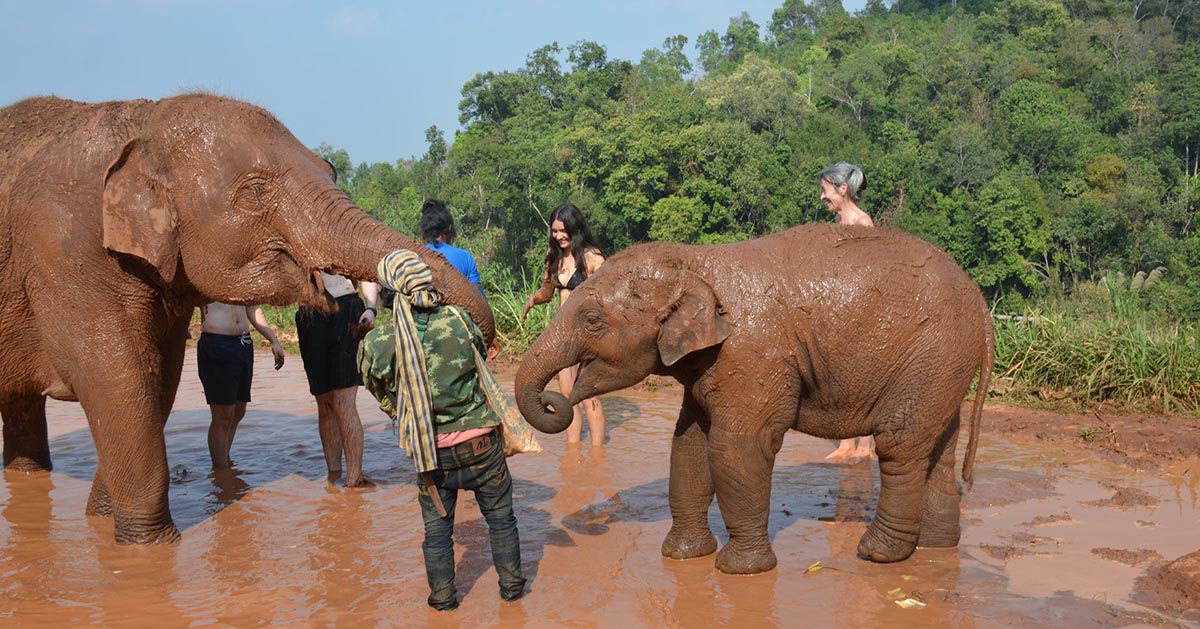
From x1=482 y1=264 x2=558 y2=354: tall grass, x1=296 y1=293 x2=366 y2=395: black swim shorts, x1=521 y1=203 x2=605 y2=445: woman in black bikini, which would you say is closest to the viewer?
x1=296 y1=293 x2=366 y2=395: black swim shorts

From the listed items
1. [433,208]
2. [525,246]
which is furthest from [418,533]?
[525,246]

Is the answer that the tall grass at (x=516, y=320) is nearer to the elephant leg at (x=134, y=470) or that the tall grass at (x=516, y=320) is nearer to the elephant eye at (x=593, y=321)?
the elephant leg at (x=134, y=470)

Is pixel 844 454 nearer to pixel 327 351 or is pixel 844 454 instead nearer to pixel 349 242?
pixel 327 351

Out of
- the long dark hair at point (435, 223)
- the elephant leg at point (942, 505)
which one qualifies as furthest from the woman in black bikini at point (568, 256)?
the elephant leg at point (942, 505)

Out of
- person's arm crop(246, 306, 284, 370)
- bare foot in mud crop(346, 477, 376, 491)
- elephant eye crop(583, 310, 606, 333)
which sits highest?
elephant eye crop(583, 310, 606, 333)

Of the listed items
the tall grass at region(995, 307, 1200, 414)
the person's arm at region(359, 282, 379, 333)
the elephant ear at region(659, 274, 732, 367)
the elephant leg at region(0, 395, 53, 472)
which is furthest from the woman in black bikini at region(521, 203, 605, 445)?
the tall grass at region(995, 307, 1200, 414)

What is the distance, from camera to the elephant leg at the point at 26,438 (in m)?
7.82

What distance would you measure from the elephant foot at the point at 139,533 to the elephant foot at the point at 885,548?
4232 mm

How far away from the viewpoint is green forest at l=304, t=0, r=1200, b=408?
48344 mm

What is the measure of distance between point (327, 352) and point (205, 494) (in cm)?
145

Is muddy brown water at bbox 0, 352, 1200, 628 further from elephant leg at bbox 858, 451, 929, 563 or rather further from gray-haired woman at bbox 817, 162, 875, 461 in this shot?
gray-haired woman at bbox 817, 162, 875, 461

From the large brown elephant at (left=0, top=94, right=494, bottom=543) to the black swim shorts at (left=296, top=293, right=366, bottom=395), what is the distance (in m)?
1.05

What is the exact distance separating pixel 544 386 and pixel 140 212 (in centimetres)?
253

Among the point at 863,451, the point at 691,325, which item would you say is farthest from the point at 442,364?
the point at 863,451
